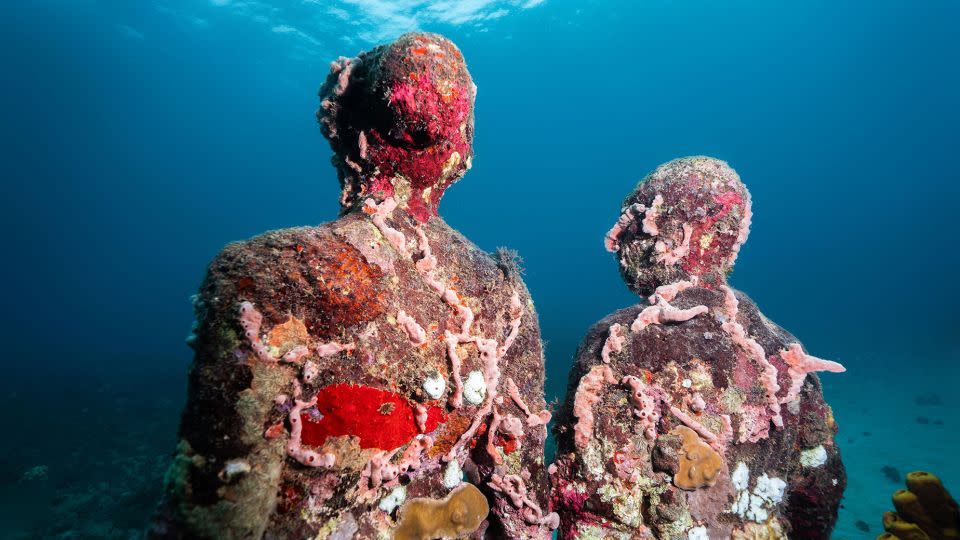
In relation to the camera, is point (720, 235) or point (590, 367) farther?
point (720, 235)

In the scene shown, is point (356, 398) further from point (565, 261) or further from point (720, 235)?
point (565, 261)

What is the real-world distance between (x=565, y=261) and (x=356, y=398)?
143270mm

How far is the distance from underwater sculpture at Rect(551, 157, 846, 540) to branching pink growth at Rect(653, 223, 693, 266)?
0.04 feet

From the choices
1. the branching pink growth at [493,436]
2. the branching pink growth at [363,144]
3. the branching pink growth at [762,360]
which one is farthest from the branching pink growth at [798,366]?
the branching pink growth at [363,144]

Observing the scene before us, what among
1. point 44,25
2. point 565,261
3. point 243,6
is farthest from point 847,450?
point 565,261

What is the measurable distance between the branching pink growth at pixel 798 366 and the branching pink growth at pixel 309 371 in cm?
423

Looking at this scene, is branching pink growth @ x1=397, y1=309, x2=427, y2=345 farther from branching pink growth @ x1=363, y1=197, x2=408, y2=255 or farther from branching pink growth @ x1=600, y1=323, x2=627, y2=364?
branching pink growth @ x1=600, y1=323, x2=627, y2=364

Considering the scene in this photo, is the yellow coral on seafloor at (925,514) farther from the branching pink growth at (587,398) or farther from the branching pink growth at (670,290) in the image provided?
the branching pink growth at (587,398)

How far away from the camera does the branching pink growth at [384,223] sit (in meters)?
A: 3.12

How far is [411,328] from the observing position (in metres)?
2.87

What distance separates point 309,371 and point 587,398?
2425 mm

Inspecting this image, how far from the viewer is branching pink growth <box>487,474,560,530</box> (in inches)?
135

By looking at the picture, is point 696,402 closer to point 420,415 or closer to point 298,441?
point 420,415

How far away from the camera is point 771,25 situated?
270ft
